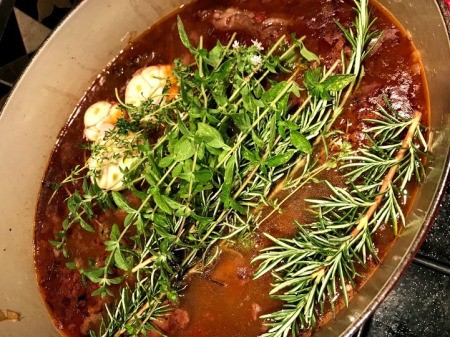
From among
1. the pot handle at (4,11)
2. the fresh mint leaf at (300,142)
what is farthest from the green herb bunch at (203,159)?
the pot handle at (4,11)

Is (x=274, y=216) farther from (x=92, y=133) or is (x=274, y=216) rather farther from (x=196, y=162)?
(x=92, y=133)

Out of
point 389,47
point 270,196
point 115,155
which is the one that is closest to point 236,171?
point 270,196

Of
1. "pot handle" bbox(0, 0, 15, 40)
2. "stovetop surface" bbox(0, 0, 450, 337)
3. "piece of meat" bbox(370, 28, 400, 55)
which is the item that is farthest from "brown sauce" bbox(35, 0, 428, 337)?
"pot handle" bbox(0, 0, 15, 40)

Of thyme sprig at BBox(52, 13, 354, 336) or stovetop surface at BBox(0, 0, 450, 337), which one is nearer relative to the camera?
thyme sprig at BBox(52, 13, 354, 336)

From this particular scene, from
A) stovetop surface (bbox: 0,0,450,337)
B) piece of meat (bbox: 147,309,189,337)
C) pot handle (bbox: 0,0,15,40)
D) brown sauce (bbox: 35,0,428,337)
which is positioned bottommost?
stovetop surface (bbox: 0,0,450,337)

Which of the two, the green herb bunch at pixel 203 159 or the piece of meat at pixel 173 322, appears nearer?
the green herb bunch at pixel 203 159

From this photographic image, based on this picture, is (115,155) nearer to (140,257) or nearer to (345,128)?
(140,257)

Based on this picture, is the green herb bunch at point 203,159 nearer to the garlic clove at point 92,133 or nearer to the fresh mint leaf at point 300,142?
the fresh mint leaf at point 300,142

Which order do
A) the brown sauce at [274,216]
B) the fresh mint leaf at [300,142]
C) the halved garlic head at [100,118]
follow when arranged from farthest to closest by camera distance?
the halved garlic head at [100,118]
the brown sauce at [274,216]
the fresh mint leaf at [300,142]

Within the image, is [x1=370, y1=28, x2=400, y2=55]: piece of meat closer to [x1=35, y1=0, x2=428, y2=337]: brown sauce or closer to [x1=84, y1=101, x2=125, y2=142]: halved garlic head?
[x1=35, y1=0, x2=428, y2=337]: brown sauce
